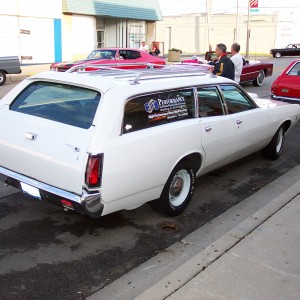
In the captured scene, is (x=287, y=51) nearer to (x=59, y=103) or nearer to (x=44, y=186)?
(x=59, y=103)

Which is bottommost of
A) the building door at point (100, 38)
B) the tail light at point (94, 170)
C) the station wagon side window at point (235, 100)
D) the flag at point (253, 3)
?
the tail light at point (94, 170)

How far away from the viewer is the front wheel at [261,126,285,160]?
6.96 meters

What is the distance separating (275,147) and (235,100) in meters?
1.67

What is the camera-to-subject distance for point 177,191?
4.86 m

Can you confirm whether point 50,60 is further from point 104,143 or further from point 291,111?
point 104,143

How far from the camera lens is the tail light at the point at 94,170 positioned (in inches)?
143

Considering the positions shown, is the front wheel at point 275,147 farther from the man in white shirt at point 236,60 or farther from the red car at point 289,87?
the red car at point 289,87

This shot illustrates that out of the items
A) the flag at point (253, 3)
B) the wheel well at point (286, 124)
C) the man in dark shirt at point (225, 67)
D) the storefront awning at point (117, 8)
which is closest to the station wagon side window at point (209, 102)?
the wheel well at point (286, 124)

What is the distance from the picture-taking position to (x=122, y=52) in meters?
16.9

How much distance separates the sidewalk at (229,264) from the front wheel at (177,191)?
0.41 meters

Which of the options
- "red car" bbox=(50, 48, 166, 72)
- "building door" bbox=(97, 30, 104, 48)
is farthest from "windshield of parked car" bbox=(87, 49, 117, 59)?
"building door" bbox=(97, 30, 104, 48)

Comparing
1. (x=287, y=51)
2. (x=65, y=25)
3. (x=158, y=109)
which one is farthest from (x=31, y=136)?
(x=287, y=51)

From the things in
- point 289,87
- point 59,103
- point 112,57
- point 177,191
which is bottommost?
point 177,191

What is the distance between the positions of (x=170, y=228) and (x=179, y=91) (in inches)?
59.0
